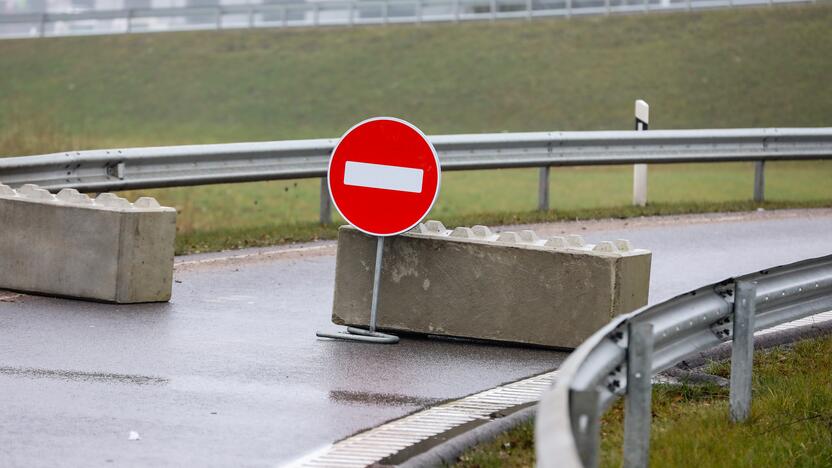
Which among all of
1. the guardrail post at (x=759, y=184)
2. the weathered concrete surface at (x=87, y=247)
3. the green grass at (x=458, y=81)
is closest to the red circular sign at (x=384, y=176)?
the weathered concrete surface at (x=87, y=247)

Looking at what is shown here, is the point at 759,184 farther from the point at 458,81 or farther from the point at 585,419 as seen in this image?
the point at 458,81

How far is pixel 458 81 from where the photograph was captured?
4512 centimetres

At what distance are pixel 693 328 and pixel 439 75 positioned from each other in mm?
39503

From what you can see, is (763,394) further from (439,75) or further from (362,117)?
(439,75)

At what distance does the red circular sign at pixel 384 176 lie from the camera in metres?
9.14

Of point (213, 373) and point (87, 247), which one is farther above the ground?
point (87, 247)

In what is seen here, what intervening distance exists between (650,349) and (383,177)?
391 centimetres

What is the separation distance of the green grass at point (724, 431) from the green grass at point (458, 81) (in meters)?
18.6

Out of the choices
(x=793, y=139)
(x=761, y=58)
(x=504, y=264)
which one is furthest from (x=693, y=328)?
(x=761, y=58)

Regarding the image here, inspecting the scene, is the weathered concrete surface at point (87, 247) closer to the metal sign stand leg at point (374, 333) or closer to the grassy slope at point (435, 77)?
the metal sign stand leg at point (374, 333)

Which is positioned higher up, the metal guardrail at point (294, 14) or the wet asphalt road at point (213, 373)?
the metal guardrail at point (294, 14)

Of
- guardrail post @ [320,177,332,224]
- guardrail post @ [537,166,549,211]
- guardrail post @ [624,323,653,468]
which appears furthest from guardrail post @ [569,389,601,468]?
guardrail post @ [537,166,549,211]

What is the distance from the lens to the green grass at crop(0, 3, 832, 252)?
1499 inches

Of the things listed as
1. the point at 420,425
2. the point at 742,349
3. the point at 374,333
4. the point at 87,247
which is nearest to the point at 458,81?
the point at 87,247
